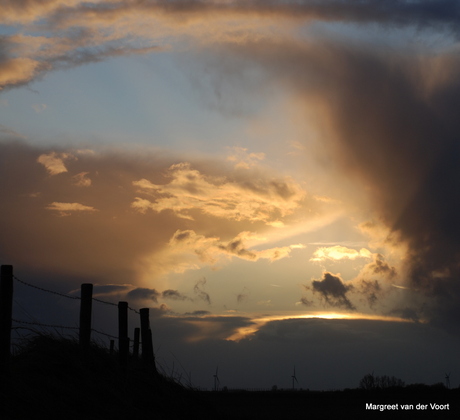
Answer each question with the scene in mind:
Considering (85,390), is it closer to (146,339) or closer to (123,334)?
(123,334)

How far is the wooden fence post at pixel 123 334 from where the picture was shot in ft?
57.7

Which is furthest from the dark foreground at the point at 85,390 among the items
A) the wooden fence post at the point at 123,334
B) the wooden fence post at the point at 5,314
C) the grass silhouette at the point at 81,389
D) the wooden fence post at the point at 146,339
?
the wooden fence post at the point at 146,339

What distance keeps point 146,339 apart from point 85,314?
17.6ft

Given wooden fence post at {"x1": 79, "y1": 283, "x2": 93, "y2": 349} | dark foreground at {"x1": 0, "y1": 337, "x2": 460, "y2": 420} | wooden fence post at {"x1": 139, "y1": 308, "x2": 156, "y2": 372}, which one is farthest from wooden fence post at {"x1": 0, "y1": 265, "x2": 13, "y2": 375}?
wooden fence post at {"x1": 139, "y1": 308, "x2": 156, "y2": 372}

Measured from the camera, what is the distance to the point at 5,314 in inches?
489

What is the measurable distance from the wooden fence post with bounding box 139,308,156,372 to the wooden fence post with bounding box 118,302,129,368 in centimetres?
234

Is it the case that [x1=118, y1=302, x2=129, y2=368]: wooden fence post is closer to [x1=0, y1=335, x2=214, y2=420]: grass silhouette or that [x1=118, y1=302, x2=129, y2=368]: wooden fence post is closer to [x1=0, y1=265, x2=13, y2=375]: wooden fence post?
[x1=0, y1=335, x2=214, y2=420]: grass silhouette

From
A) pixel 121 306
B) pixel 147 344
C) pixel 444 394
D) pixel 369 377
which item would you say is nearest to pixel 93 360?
pixel 121 306

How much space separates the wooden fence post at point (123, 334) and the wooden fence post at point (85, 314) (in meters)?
1.68

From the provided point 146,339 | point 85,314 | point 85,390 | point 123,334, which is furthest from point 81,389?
point 146,339

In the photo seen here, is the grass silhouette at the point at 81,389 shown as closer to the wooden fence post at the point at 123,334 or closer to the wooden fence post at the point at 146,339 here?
the wooden fence post at the point at 123,334

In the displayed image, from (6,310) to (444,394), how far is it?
53.2m

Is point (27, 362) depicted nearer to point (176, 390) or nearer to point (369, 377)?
point (176, 390)

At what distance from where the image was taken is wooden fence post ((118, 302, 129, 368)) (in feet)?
57.7
